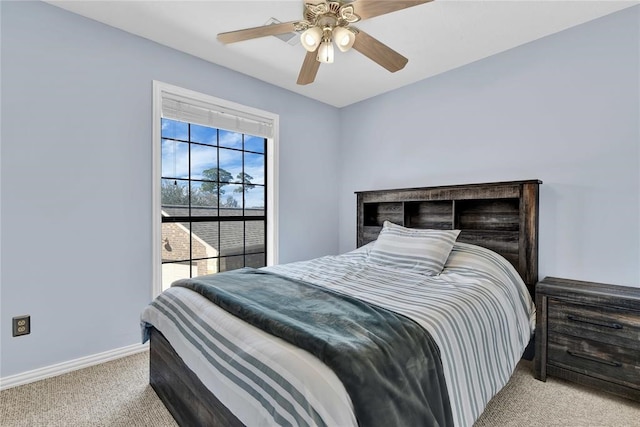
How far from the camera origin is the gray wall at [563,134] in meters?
2.14

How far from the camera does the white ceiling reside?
6.98ft

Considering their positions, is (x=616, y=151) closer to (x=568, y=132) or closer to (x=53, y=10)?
(x=568, y=132)

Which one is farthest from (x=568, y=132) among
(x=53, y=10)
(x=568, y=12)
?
(x=53, y=10)

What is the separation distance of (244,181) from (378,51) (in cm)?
198

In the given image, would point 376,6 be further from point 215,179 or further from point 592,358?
point 592,358

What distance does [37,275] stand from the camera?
6.91 feet

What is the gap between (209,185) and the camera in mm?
3148

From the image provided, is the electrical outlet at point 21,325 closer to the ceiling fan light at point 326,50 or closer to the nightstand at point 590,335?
the ceiling fan light at point 326,50

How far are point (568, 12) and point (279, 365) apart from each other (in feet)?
9.78

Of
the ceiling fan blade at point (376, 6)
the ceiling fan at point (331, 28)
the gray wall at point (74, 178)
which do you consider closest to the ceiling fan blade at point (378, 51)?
the ceiling fan at point (331, 28)

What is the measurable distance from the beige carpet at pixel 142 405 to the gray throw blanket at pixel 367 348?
83 centimetres

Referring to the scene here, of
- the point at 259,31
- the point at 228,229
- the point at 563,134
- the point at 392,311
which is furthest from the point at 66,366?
the point at 563,134

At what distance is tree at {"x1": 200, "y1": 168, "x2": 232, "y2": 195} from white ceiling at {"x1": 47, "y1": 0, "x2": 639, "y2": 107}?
3.45 feet

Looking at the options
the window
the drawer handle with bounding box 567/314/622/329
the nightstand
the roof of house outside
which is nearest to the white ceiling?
the window
